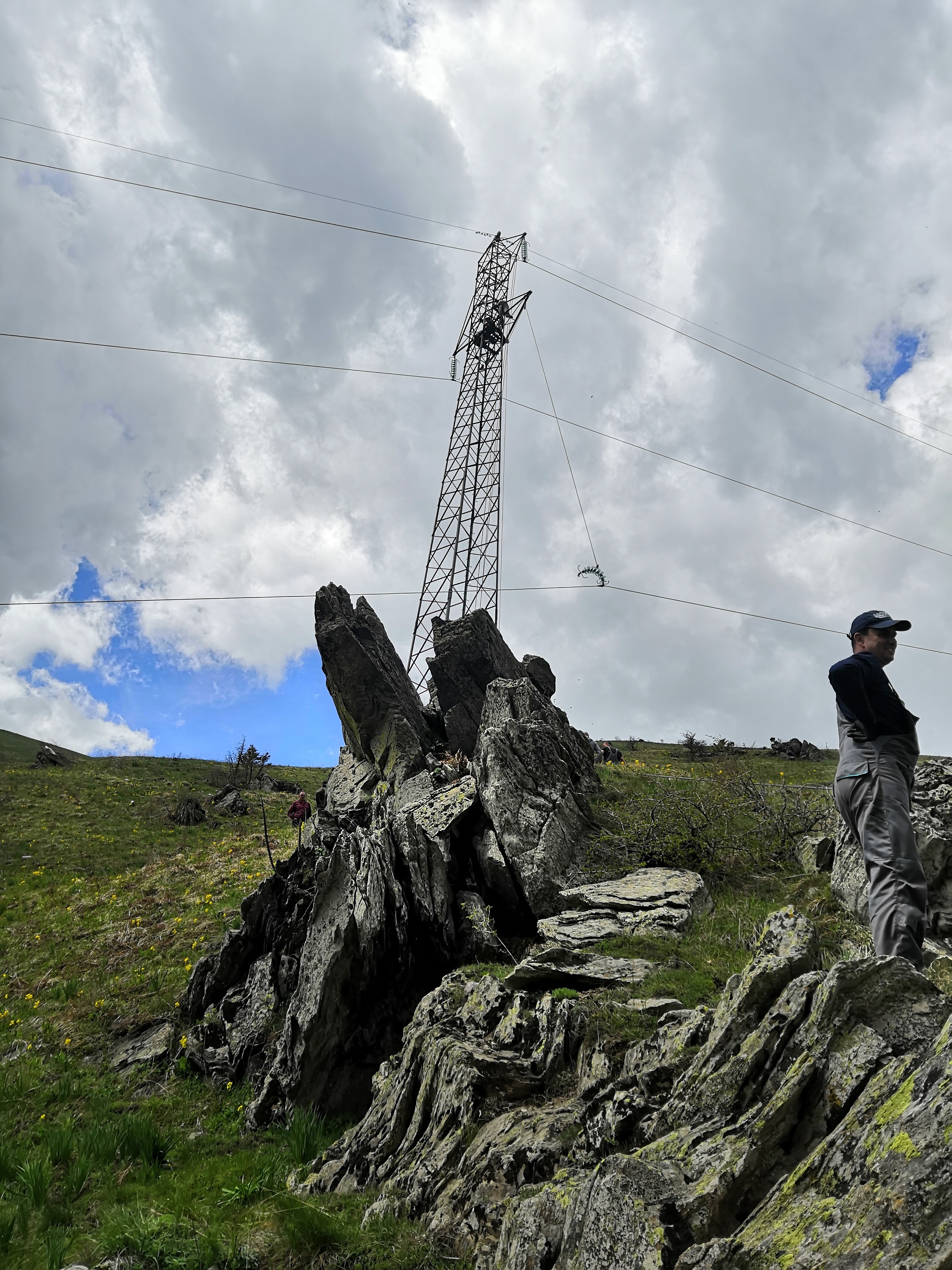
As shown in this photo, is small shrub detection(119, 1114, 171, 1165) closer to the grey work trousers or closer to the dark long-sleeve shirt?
the grey work trousers

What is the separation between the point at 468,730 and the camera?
1972 cm

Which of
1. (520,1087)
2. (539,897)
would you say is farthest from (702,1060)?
(539,897)

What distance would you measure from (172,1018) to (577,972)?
9529 millimetres

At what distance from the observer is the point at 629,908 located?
9.75 metres

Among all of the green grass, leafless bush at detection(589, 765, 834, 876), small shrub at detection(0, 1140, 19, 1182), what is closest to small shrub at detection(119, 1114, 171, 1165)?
the green grass

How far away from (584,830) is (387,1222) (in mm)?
7958

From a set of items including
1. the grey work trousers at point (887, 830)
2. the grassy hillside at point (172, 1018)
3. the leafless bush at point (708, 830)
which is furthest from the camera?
the leafless bush at point (708, 830)

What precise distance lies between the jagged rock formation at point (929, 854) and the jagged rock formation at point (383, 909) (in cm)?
422

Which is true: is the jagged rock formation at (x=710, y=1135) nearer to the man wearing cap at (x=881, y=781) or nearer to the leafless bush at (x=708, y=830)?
the man wearing cap at (x=881, y=781)

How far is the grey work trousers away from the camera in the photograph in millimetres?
5094

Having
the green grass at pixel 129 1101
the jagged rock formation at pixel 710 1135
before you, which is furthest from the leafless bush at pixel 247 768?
the jagged rock formation at pixel 710 1135

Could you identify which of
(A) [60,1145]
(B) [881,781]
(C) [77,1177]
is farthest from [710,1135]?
(A) [60,1145]

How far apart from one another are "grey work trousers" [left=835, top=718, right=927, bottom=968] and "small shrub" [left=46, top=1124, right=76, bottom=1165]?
970 cm

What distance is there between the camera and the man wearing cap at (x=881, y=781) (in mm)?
5133
